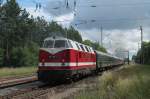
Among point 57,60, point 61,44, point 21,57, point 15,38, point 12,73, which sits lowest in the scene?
point 12,73

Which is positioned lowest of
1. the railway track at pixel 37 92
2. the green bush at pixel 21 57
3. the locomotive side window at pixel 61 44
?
the railway track at pixel 37 92

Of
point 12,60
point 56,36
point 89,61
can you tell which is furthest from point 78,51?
point 12,60

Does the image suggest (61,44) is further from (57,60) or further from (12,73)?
(12,73)

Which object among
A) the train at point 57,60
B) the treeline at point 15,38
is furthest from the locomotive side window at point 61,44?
the treeline at point 15,38

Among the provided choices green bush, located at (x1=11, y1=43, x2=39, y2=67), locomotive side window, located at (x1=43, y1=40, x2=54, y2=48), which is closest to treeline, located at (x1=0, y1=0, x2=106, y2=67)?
green bush, located at (x1=11, y1=43, x2=39, y2=67)

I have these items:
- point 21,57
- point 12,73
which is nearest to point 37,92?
point 12,73

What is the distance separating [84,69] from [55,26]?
109609 millimetres

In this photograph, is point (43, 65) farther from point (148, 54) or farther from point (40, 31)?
point (40, 31)

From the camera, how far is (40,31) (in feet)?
452

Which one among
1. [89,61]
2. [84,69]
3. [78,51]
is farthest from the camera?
[89,61]

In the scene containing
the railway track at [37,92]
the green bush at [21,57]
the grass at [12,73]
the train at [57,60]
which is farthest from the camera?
the green bush at [21,57]

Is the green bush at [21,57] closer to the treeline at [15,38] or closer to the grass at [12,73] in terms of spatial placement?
the treeline at [15,38]

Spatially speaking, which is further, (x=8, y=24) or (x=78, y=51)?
(x=8, y=24)

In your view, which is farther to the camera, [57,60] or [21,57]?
[21,57]
